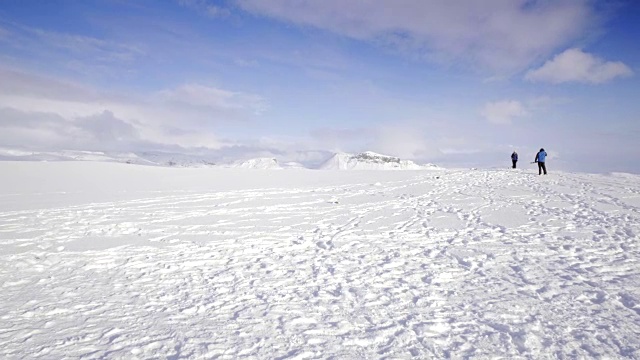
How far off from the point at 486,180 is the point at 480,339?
2274 cm

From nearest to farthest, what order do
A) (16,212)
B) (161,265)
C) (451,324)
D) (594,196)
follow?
(451,324) < (161,265) < (16,212) < (594,196)

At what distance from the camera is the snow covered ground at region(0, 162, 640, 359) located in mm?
5133

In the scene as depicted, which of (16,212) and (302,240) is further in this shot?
(16,212)

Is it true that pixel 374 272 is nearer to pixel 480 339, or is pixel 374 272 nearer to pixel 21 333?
pixel 480 339

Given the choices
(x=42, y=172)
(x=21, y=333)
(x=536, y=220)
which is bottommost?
(x=21, y=333)

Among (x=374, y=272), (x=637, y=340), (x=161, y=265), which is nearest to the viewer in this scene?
(x=637, y=340)

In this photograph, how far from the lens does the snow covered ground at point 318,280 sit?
16.8ft

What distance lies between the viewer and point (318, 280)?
24.5 ft

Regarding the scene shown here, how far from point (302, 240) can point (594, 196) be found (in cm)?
1654

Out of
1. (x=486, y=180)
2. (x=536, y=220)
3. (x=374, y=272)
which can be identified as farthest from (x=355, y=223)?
(x=486, y=180)

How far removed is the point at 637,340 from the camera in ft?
16.7

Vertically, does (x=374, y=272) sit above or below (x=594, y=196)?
below

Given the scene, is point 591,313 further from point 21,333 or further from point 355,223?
point 21,333

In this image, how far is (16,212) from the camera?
13.8m
